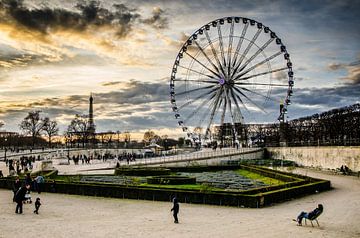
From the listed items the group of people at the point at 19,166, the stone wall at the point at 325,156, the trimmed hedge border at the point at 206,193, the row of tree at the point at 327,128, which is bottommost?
the trimmed hedge border at the point at 206,193

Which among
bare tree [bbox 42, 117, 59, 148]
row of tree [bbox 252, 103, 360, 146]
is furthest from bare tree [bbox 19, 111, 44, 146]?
row of tree [bbox 252, 103, 360, 146]

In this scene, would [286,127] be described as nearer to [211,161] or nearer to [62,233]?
[211,161]

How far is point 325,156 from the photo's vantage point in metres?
46.9

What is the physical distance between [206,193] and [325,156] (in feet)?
95.6

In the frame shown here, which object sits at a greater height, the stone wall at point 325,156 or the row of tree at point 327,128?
the row of tree at point 327,128

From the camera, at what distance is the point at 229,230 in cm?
1502

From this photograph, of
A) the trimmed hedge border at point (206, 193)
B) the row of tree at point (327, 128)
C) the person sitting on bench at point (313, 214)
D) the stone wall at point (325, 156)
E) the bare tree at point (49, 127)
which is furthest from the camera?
the bare tree at point (49, 127)

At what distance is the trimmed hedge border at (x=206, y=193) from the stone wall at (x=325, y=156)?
13.4 m

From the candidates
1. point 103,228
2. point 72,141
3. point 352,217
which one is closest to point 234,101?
point 352,217

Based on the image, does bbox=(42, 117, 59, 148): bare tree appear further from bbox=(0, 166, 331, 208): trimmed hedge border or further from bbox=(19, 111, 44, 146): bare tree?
bbox=(0, 166, 331, 208): trimmed hedge border

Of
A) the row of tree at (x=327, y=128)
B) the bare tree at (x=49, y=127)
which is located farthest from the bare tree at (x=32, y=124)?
the row of tree at (x=327, y=128)

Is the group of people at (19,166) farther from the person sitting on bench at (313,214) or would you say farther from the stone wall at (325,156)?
the stone wall at (325,156)

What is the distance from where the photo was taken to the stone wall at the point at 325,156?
132 feet

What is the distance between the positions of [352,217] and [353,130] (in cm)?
4439
